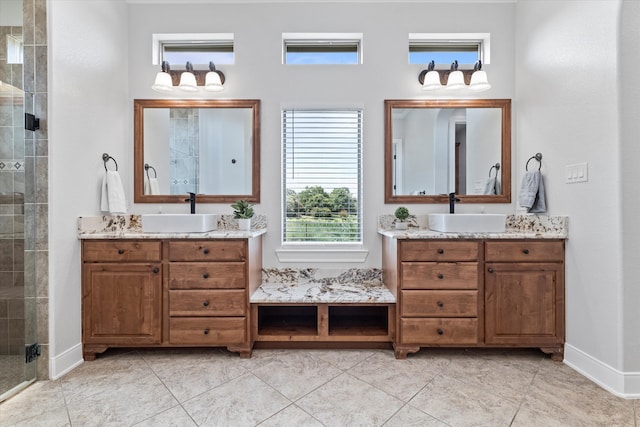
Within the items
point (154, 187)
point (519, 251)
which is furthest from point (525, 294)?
point (154, 187)

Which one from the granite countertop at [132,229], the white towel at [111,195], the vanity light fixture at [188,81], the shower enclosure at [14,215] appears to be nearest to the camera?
the shower enclosure at [14,215]

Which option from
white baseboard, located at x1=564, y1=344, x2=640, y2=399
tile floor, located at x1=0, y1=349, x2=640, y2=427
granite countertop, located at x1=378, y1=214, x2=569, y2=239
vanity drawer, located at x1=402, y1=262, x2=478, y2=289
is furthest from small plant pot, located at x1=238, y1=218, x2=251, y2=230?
white baseboard, located at x1=564, y1=344, x2=640, y2=399

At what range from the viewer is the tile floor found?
157cm

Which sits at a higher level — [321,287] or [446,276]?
[446,276]

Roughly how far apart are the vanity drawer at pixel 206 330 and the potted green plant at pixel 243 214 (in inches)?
28.5

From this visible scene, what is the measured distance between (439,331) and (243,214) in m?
1.70

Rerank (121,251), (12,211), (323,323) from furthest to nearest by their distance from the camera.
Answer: (323,323), (121,251), (12,211)

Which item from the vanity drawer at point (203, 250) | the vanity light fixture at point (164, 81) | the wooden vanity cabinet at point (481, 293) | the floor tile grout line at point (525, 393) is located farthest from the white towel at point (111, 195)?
the floor tile grout line at point (525, 393)

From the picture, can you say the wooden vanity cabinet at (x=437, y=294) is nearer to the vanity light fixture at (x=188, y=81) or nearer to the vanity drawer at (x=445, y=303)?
the vanity drawer at (x=445, y=303)

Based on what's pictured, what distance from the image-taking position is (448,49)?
2.79 meters

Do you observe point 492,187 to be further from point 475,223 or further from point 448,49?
point 448,49

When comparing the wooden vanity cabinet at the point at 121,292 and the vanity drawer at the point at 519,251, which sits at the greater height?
the vanity drawer at the point at 519,251

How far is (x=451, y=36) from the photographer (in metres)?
2.74

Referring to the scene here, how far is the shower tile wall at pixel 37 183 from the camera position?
1.91m
